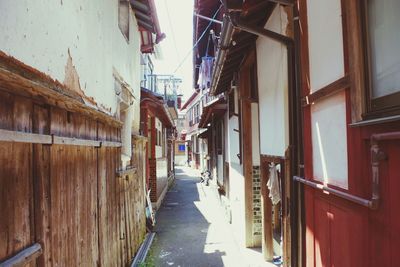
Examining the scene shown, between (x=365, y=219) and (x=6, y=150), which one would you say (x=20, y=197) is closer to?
(x=6, y=150)

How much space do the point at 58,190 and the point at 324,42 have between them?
10.2 ft

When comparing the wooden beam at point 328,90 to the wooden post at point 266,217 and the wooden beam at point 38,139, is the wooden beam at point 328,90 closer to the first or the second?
the wooden beam at point 38,139

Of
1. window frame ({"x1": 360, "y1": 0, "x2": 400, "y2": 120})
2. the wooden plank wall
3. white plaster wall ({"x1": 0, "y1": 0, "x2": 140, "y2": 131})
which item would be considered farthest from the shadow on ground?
window frame ({"x1": 360, "y1": 0, "x2": 400, "y2": 120})

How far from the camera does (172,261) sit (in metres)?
8.56

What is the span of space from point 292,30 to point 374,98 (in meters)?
2.46

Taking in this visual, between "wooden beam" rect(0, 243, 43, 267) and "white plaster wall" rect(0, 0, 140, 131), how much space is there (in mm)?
1540

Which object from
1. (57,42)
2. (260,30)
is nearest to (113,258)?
Answer: (57,42)

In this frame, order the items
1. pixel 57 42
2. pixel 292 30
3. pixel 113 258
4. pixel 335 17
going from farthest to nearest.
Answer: pixel 113 258 → pixel 292 30 → pixel 57 42 → pixel 335 17

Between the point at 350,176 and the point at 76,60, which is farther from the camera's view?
the point at 76,60

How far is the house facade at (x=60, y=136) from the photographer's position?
102 inches

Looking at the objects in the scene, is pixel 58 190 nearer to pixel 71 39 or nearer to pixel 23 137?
pixel 23 137

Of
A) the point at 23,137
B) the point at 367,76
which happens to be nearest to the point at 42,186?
the point at 23,137

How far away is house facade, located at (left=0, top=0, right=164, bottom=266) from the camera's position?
8.48 feet

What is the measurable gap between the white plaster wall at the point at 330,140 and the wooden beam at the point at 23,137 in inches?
106
